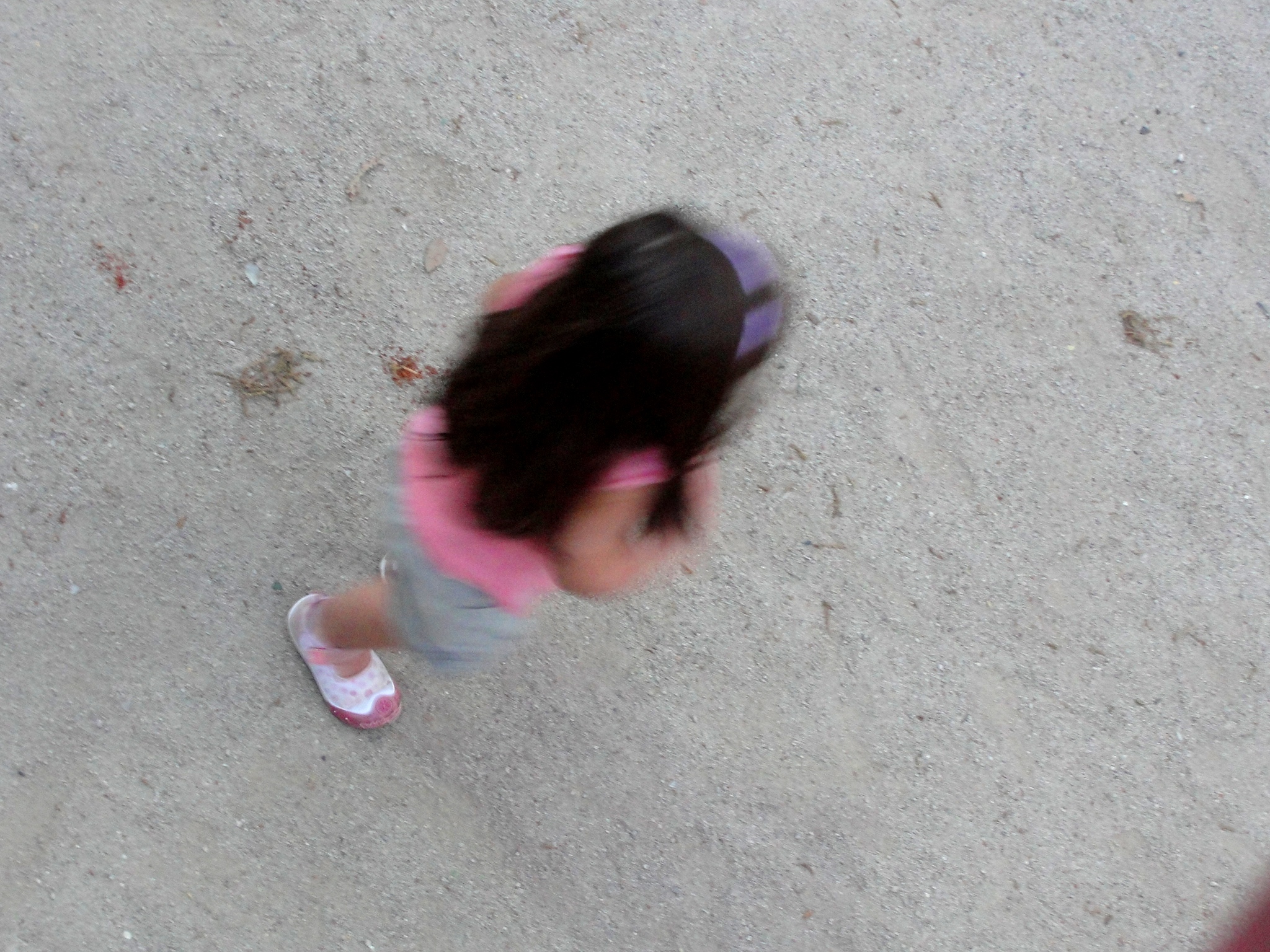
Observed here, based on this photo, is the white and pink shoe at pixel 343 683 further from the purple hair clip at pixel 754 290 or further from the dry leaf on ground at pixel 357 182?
the purple hair clip at pixel 754 290

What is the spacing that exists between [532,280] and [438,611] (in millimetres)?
538

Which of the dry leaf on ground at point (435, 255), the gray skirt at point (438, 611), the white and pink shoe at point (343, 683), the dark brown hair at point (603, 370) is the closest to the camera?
the dark brown hair at point (603, 370)

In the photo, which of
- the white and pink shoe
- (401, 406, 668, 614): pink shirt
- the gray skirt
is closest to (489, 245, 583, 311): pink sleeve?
(401, 406, 668, 614): pink shirt

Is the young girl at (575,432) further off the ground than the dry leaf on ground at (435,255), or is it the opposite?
the young girl at (575,432)

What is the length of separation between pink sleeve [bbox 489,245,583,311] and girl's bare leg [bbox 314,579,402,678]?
1.98 feet

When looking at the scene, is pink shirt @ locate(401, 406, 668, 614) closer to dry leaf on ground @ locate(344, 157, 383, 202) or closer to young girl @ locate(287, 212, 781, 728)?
young girl @ locate(287, 212, 781, 728)

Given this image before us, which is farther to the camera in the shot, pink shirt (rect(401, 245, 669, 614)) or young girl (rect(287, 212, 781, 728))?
pink shirt (rect(401, 245, 669, 614))

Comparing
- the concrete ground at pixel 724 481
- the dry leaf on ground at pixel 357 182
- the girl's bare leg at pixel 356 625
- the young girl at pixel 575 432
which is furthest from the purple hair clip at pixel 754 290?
the dry leaf on ground at pixel 357 182

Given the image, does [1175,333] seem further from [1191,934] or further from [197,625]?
[197,625]

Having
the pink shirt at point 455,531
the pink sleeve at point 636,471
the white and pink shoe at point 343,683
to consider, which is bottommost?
the white and pink shoe at point 343,683

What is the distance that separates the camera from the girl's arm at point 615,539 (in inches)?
47.9

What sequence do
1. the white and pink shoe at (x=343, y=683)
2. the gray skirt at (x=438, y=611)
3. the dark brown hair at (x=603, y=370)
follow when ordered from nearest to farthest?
1. the dark brown hair at (x=603, y=370)
2. the gray skirt at (x=438, y=611)
3. the white and pink shoe at (x=343, y=683)

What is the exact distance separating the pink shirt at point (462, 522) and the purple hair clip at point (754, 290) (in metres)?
0.25

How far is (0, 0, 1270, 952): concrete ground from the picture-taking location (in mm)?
2061
